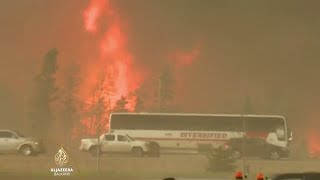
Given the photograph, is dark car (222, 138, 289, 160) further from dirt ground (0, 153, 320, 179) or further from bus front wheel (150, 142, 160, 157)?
bus front wheel (150, 142, 160, 157)

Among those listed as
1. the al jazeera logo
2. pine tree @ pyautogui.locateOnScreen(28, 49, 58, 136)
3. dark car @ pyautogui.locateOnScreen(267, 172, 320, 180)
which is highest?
pine tree @ pyautogui.locateOnScreen(28, 49, 58, 136)

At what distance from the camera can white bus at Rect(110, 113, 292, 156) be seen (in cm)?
5825

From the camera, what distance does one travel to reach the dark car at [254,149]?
5544cm

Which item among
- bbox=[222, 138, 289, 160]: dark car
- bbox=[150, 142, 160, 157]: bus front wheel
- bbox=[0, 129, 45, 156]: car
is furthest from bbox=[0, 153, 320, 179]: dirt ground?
bbox=[150, 142, 160, 157]: bus front wheel

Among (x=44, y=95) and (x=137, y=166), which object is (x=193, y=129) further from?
(x=44, y=95)

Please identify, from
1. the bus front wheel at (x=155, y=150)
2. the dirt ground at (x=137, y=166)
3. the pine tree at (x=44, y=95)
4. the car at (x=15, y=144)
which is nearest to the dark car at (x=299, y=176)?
the dirt ground at (x=137, y=166)

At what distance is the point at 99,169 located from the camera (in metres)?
46.6

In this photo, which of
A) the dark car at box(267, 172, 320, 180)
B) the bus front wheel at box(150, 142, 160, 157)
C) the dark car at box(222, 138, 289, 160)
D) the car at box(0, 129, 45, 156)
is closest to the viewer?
the dark car at box(267, 172, 320, 180)

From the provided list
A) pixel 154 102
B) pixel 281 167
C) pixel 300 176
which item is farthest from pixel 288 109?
pixel 300 176

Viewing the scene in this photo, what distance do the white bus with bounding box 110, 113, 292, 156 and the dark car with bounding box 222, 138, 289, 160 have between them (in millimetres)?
1626

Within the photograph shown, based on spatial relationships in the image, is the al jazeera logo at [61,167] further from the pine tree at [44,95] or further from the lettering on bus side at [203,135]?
the pine tree at [44,95]

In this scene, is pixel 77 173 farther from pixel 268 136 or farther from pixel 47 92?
pixel 47 92

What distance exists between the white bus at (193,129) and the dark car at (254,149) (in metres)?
1.63

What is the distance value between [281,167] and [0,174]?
64.8 ft
